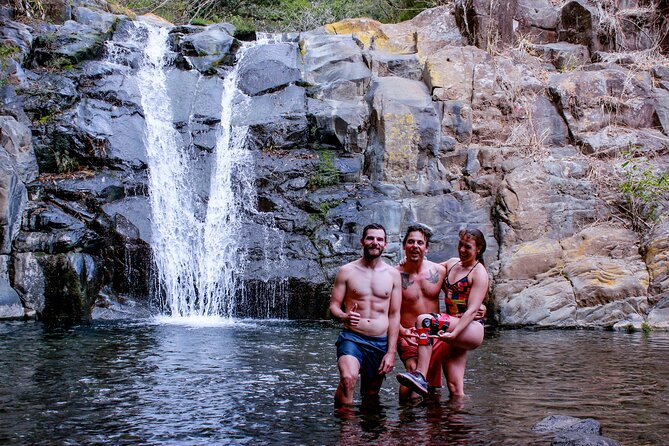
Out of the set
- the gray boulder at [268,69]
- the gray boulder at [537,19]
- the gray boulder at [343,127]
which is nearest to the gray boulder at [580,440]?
the gray boulder at [343,127]

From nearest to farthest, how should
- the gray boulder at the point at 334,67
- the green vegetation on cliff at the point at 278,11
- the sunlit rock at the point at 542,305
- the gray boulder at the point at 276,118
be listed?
the sunlit rock at the point at 542,305, the gray boulder at the point at 276,118, the gray boulder at the point at 334,67, the green vegetation on cliff at the point at 278,11

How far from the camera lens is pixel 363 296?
533 cm

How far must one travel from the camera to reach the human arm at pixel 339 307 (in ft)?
17.3

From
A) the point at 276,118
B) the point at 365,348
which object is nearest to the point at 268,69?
the point at 276,118

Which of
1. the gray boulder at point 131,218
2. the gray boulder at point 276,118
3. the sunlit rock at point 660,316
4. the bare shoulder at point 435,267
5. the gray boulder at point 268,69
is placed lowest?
the sunlit rock at point 660,316

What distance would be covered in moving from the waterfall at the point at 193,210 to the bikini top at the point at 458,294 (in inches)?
258

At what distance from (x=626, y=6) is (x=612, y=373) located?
1331 cm

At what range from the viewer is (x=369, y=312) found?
532 centimetres

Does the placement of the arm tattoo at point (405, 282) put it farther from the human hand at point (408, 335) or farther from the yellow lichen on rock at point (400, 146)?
the yellow lichen on rock at point (400, 146)

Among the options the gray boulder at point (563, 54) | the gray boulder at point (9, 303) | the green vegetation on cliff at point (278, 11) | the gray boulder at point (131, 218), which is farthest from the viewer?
the green vegetation on cliff at point (278, 11)

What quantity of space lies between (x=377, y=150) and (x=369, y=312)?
354 inches

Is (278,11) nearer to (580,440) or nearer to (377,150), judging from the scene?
(377,150)

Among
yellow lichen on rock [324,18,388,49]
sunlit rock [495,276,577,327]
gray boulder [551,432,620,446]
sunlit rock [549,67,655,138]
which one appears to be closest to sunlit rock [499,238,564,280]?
sunlit rock [495,276,577,327]

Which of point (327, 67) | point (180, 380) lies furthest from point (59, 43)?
point (180, 380)
